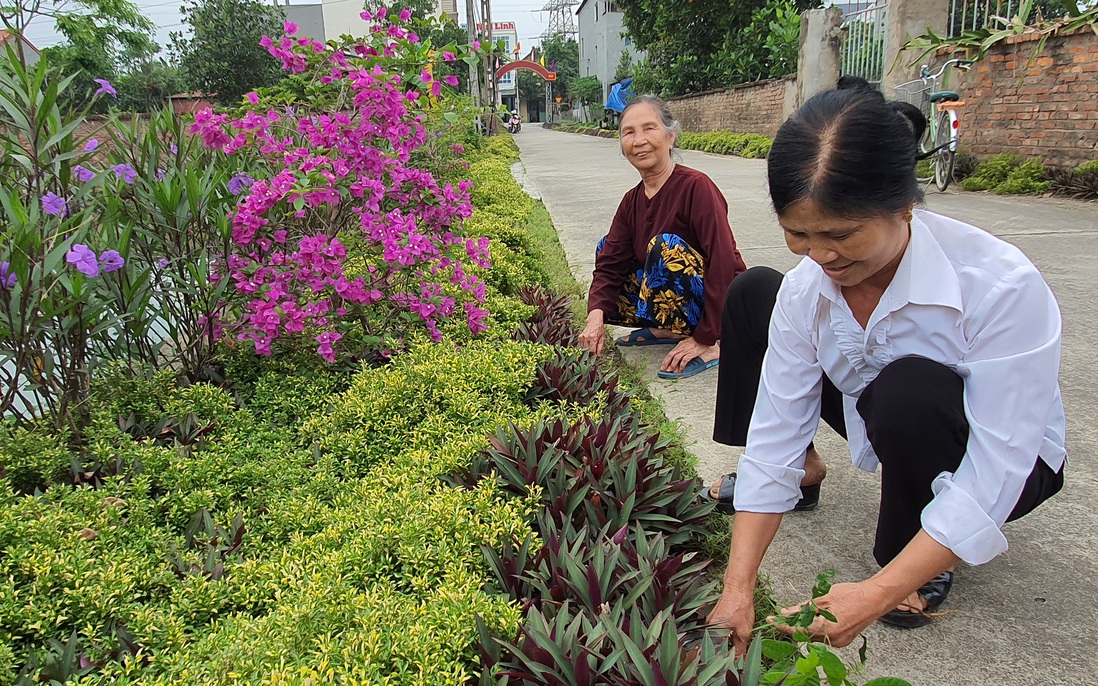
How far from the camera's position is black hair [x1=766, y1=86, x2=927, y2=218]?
138 centimetres

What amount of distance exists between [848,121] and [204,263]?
2080mm

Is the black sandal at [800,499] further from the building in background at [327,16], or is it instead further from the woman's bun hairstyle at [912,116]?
the building in background at [327,16]

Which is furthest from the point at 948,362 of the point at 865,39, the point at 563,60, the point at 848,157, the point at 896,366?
the point at 563,60

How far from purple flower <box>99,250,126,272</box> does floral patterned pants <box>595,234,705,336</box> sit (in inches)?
76.4

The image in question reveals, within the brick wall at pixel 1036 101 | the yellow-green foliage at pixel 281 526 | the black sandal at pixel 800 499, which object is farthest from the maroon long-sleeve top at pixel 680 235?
the brick wall at pixel 1036 101

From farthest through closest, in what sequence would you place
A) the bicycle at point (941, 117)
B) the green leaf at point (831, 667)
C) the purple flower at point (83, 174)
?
the bicycle at point (941, 117)
the purple flower at point (83, 174)
the green leaf at point (831, 667)

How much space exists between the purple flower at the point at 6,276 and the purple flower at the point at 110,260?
215mm

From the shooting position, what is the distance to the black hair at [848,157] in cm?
138

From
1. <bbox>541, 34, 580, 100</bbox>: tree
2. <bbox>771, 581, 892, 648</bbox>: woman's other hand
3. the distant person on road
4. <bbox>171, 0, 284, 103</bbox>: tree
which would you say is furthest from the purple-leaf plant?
<bbox>541, 34, 580, 100</bbox>: tree

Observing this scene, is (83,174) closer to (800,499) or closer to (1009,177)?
(800,499)

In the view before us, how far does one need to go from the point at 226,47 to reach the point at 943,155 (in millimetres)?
23791

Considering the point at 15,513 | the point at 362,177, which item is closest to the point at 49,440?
the point at 15,513

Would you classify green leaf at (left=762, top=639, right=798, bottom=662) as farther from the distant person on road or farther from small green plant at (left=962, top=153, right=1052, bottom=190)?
small green plant at (left=962, top=153, right=1052, bottom=190)

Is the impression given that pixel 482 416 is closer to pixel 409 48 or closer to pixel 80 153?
pixel 80 153
